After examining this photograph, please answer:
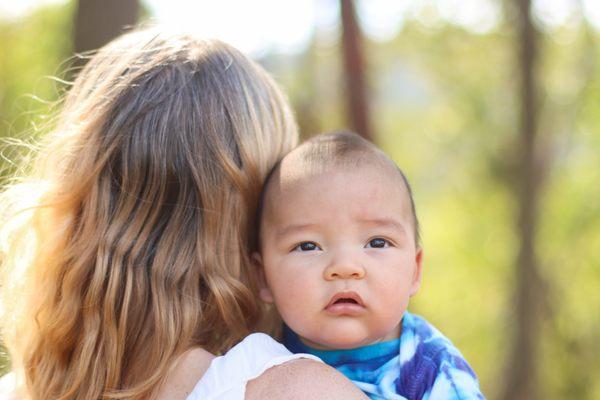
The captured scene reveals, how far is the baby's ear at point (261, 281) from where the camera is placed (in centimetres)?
212

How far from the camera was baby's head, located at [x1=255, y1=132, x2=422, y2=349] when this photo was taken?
1929 mm

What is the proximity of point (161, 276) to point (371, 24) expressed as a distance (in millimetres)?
14983

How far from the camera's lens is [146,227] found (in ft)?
6.54

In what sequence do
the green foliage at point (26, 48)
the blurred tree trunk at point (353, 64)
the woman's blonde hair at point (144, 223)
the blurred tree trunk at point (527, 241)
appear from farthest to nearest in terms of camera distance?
the green foliage at point (26, 48) < the blurred tree trunk at point (527, 241) < the blurred tree trunk at point (353, 64) < the woman's blonde hair at point (144, 223)

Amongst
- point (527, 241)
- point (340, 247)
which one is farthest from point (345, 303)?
point (527, 241)

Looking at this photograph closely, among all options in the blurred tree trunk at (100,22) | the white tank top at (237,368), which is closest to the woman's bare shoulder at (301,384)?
the white tank top at (237,368)

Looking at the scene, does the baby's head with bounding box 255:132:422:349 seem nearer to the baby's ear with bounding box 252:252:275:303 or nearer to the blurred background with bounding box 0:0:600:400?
the baby's ear with bounding box 252:252:275:303

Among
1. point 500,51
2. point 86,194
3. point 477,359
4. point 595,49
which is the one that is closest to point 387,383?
point 86,194

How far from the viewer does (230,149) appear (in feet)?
6.74

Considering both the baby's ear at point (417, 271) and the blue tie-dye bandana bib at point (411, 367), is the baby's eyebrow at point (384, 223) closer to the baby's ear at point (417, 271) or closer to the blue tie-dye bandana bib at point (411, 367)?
the baby's ear at point (417, 271)

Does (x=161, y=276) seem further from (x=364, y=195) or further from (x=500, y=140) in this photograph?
(x=500, y=140)

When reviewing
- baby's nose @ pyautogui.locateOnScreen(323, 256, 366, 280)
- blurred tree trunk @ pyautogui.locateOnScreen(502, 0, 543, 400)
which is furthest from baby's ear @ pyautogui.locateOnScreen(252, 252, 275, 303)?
blurred tree trunk @ pyautogui.locateOnScreen(502, 0, 543, 400)

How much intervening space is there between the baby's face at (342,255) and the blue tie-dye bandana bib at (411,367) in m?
0.04

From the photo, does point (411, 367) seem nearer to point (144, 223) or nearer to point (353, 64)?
point (144, 223)
